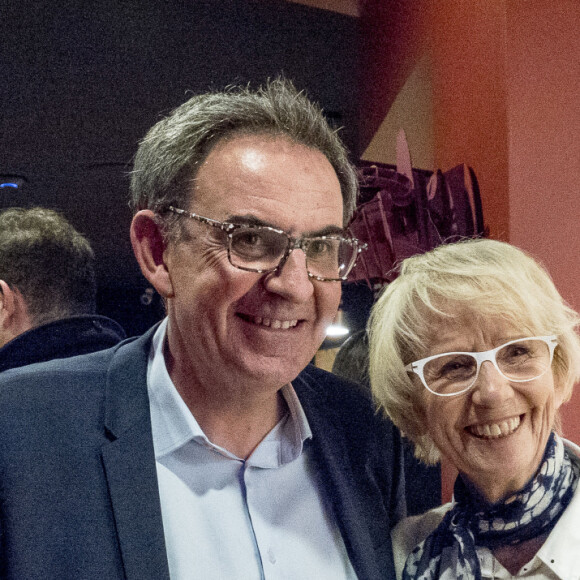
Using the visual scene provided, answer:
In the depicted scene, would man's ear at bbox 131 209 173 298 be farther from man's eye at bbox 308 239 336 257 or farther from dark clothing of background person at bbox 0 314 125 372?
dark clothing of background person at bbox 0 314 125 372

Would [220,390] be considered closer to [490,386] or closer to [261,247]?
[261,247]

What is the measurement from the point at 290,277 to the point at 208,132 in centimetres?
40

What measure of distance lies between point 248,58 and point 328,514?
3868 millimetres

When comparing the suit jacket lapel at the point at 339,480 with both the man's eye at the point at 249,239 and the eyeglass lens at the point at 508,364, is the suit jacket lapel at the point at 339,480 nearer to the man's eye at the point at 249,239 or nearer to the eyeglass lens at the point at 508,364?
the eyeglass lens at the point at 508,364

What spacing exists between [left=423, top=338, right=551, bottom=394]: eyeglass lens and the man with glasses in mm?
317

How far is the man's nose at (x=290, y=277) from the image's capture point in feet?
4.79

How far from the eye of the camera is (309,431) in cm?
167

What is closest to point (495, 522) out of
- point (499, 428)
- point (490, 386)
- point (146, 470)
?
point (499, 428)

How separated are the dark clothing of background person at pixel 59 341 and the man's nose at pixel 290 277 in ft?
2.75

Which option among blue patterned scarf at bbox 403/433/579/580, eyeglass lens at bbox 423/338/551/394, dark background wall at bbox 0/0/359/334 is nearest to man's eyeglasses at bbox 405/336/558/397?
eyeglass lens at bbox 423/338/551/394

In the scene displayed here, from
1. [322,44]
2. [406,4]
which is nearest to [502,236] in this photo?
[406,4]

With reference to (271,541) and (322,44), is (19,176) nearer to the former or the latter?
(322,44)

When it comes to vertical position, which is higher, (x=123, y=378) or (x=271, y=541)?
(x=123, y=378)

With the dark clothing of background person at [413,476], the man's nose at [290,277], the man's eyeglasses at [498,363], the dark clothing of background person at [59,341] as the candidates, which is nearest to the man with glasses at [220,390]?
the man's nose at [290,277]
